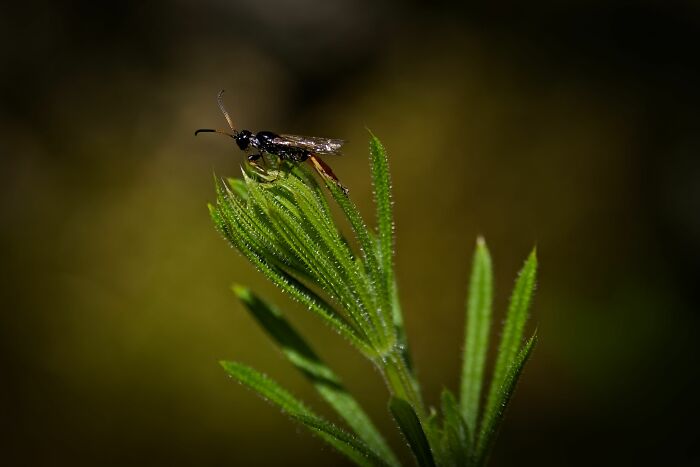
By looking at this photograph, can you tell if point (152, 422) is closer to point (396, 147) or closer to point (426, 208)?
point (426, 208)

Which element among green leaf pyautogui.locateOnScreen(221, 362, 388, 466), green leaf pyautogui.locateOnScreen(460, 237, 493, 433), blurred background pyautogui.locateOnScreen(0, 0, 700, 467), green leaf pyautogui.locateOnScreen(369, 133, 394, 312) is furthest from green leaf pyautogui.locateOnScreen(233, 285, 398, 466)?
blurred background pyautogui.locateOnScreen(0, 0, 700, 467)

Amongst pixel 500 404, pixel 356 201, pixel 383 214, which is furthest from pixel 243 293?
pixel 356 201

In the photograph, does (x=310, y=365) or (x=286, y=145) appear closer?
(x=310, y=365)

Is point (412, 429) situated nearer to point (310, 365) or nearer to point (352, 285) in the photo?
point (352, 285)

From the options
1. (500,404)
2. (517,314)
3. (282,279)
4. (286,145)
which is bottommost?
(500,404)

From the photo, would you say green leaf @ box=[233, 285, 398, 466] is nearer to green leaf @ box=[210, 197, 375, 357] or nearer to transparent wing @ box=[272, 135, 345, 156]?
green leaf @ box=[210, 197, 375, 357]

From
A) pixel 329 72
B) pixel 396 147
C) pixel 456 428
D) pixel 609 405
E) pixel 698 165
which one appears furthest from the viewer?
pixel 329 72

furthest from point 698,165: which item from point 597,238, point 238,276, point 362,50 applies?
point 238,276
